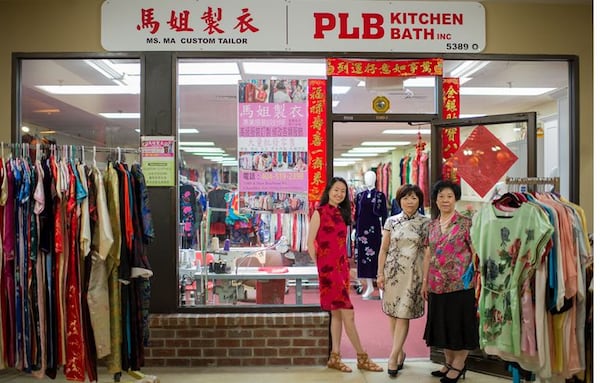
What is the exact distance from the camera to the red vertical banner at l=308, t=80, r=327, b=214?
4.07 metres

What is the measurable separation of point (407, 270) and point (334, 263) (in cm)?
52

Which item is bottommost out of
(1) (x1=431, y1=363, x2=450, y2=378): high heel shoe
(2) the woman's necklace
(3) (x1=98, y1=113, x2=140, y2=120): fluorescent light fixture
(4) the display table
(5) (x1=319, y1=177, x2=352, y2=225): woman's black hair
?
(1) (x1=431, y1=363, x2=450, y2=378): high heel shoe

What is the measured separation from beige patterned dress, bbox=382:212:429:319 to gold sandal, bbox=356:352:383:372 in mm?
391

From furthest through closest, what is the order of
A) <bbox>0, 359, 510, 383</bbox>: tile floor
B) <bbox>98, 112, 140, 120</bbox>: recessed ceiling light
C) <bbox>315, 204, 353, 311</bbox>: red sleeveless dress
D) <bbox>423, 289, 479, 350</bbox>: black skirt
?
1. <bbox>98, 112, 140, 120</bbox>: recessed ceiling light
2. <bbox>315, 204, 353, 311</bbox>: red sleeveless dress
3. <bbox>0, 359, 510, 383</bbox>: tile floor
4. <bbox>423, 289, 479, 350</bbox>: black skirt

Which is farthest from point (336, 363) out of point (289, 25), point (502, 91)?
point (502, 91)

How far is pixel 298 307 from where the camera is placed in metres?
4.02

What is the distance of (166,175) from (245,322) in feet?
4.12

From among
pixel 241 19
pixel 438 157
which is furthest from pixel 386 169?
pixel 241 19

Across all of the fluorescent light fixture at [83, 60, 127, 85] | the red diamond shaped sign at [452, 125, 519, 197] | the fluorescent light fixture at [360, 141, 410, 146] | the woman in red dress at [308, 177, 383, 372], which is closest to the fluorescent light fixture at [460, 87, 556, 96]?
the red diamond shaped sign at [452, 125, 519, 197]

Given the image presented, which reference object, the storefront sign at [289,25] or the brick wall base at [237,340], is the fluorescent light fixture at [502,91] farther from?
the brick wall base at [237,340]

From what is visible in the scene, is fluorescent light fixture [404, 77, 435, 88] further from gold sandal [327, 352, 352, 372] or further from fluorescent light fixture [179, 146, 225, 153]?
gold sandal [327, 352, 352, 372]

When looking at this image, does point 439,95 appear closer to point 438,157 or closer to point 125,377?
point 438,157

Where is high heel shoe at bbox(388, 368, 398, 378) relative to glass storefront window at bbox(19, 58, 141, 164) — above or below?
below

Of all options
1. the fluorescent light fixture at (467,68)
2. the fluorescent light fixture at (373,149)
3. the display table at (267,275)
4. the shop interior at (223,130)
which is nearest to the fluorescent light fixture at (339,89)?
the shop interior at (223,130)
